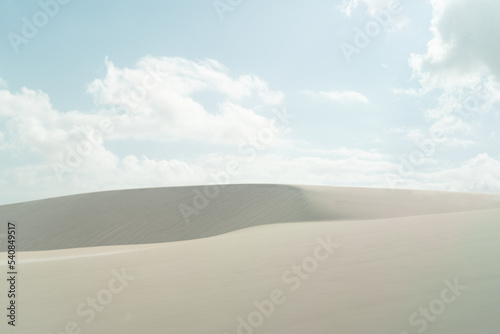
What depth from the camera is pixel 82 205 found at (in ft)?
121

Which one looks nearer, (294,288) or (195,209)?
(294,288)

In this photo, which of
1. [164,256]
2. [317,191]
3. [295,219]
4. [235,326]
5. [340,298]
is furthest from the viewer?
[317,191]

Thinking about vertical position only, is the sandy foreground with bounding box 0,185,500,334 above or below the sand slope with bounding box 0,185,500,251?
below

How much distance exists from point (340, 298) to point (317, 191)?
29943 millimetres

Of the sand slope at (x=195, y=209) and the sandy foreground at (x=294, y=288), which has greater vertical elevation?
the sand slope at (x=195, y=209)

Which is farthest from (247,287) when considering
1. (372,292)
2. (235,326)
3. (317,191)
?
(317,191)

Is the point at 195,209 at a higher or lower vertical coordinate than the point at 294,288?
higher

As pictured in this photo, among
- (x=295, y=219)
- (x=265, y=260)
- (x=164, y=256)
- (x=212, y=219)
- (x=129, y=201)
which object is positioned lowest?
(x=265, y=260)

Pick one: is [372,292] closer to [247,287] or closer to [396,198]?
[247,287]

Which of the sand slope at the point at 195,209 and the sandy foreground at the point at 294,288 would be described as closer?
the sandy foreground at the point at 294,288

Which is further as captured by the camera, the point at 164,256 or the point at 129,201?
the point at 129,201

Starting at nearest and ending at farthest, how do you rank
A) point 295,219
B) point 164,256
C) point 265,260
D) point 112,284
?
1. point 112,284
2. point 265,260
3. point 164,256
4. point 295,219

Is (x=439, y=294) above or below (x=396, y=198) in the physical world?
below

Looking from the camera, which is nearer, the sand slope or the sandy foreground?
the sandy foreground
